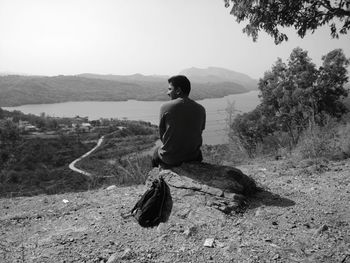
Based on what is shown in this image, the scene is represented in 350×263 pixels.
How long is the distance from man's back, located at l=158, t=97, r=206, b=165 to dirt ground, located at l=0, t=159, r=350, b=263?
0.57 metres

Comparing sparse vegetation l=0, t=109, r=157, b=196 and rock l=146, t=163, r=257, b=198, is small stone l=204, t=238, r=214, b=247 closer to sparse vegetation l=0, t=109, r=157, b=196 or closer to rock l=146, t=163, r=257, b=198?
rock l=146, t=163, r=257, b=198

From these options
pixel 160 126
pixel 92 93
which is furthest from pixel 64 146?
pixel 92 93

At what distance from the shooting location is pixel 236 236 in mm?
2426

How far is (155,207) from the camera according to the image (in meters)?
3.01

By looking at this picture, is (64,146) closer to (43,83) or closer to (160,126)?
(160,126)

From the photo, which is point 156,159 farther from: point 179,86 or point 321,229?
point 321,229

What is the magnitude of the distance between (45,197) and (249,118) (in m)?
15.2

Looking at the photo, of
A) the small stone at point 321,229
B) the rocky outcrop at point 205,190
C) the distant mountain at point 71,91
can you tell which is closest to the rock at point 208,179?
the rocky outcrop at point 205,190

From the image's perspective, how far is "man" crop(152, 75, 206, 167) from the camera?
3330 millimetres

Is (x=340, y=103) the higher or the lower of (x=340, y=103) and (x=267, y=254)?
the higher

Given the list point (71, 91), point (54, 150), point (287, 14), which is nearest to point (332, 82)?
point (287, 14)

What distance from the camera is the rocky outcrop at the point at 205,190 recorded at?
287cm

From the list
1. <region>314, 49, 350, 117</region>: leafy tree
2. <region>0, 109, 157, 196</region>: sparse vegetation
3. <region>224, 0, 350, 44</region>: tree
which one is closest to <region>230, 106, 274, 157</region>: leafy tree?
<region>314, 49, 350, 117</region>: leafy tree

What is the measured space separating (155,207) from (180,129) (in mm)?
985
